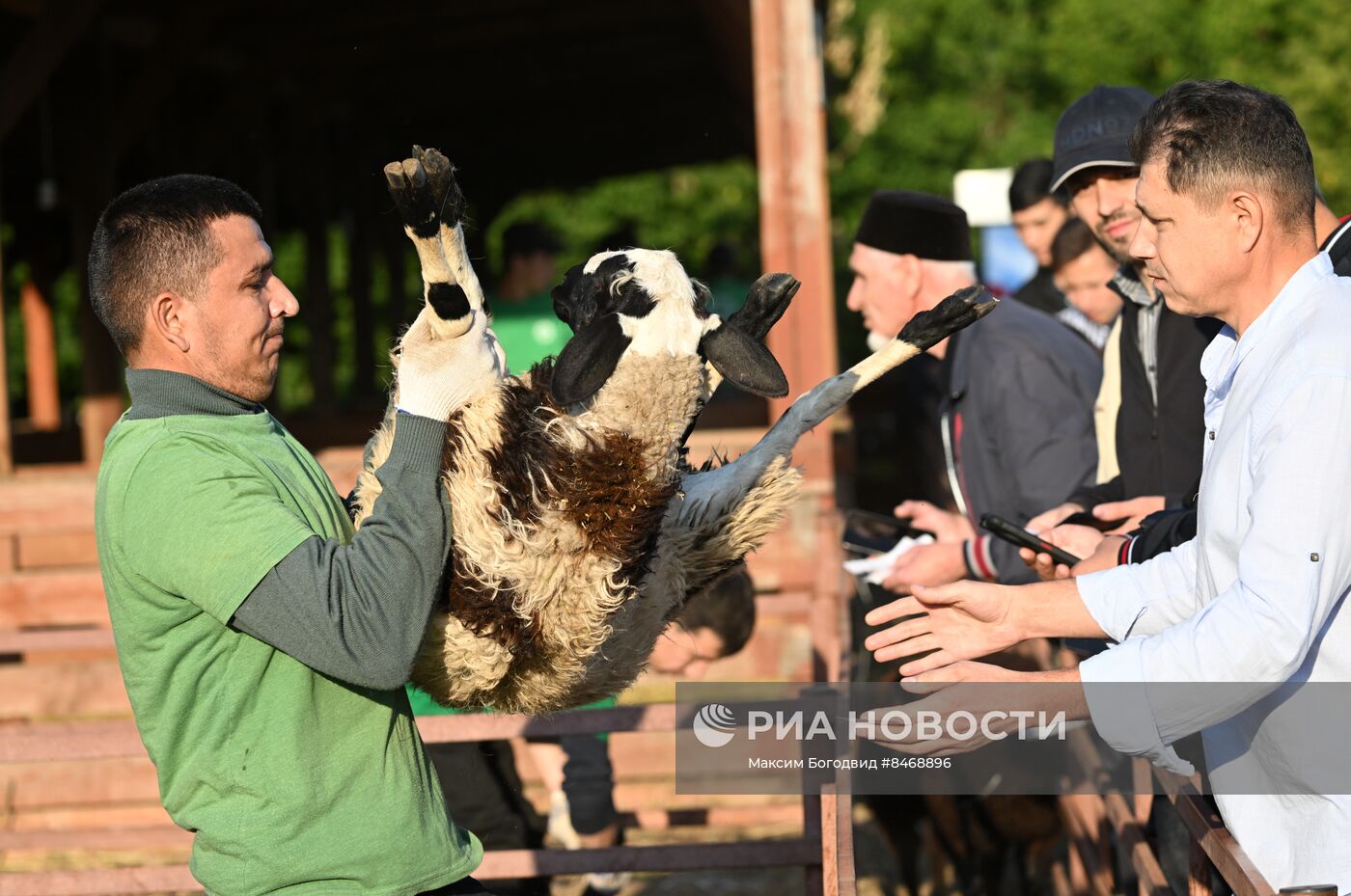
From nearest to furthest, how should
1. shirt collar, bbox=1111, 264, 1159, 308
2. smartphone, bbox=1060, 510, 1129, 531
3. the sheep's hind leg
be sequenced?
the sheep's hind leg, smartphone, bbox=1060, 510, 1129, 531, shirt collar, bbox=1111, 264, 1159, 308

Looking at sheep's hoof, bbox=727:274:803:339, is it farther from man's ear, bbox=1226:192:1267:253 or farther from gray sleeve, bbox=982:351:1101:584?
gray sleeve, bbox=982:351:1101:584

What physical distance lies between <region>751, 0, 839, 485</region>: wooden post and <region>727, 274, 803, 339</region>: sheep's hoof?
3470 millimetres

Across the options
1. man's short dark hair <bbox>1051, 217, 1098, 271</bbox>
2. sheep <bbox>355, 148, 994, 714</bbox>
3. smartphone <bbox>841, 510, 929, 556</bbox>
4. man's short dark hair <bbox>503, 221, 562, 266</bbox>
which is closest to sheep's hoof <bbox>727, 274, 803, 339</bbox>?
sheep <bbox>355, 148, 994, 714</bbox>

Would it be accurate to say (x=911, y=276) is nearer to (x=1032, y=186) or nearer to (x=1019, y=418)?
(x=1019, y=418)

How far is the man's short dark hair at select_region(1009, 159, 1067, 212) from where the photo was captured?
5.60 meters

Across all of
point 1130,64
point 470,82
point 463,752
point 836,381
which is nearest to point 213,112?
point 470,82

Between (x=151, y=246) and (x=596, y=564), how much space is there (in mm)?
751

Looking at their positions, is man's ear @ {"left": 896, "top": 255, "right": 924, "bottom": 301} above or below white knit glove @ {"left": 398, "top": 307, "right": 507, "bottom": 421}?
above

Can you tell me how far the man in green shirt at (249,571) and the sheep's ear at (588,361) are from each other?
13 cm

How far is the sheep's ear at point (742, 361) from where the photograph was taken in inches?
75.4

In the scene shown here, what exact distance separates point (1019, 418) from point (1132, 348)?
460 mm

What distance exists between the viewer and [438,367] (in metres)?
1.84

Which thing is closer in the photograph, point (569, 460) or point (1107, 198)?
point (569, 460)

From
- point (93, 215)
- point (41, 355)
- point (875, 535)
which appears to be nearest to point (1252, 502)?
point (875, 535)
